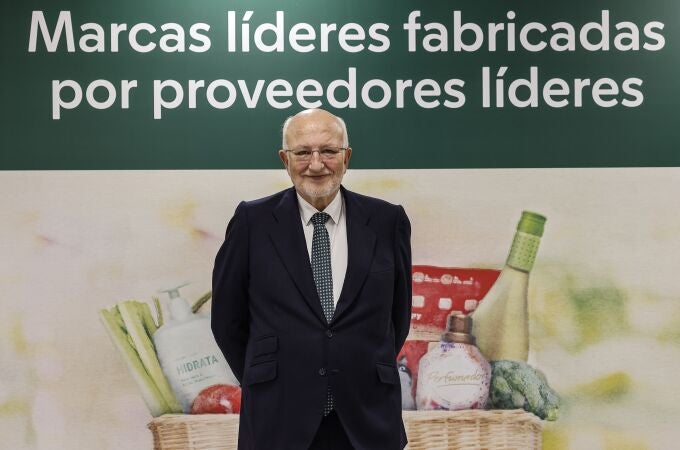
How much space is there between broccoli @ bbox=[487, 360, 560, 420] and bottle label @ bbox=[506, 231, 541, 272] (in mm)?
379

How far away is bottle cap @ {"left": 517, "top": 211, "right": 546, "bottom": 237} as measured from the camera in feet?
12.0

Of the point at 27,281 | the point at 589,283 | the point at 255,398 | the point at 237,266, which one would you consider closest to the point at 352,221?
the point at 237,266

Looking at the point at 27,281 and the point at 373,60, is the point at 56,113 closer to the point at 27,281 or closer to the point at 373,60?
the point at 27,281

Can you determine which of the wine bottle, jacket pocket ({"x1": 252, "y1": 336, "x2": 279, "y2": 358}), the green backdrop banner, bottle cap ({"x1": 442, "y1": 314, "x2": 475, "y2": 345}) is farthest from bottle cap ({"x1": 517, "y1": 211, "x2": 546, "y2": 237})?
jacket pocket ({"x1": 252, "y1": 336, "x2": 279, "y2": 358})

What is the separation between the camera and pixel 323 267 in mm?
2604

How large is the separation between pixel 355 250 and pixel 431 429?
1219mm

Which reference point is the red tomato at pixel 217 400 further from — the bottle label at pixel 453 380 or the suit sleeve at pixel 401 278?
the suit sleeve at pixel 401 278

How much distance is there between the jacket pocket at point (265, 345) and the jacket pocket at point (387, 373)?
0.28 metres

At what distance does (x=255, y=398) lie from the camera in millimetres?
2553

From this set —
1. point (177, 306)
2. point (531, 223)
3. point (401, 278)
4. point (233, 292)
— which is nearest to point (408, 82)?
point (531, 223)

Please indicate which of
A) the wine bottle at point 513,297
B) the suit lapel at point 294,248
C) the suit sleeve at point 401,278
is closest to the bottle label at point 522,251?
the wine bottle at point 513,297

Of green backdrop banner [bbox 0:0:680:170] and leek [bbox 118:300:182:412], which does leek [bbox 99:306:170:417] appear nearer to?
leek [bbox 118:300:182:412]

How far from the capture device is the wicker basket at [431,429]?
3537 mm

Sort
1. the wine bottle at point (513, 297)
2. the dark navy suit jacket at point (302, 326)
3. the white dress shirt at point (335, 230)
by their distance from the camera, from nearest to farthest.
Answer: the dark navy suit jacket at point (302, 326) → the white dress shirt at point (335, 230) → the wine bottle at point (513, 297)
